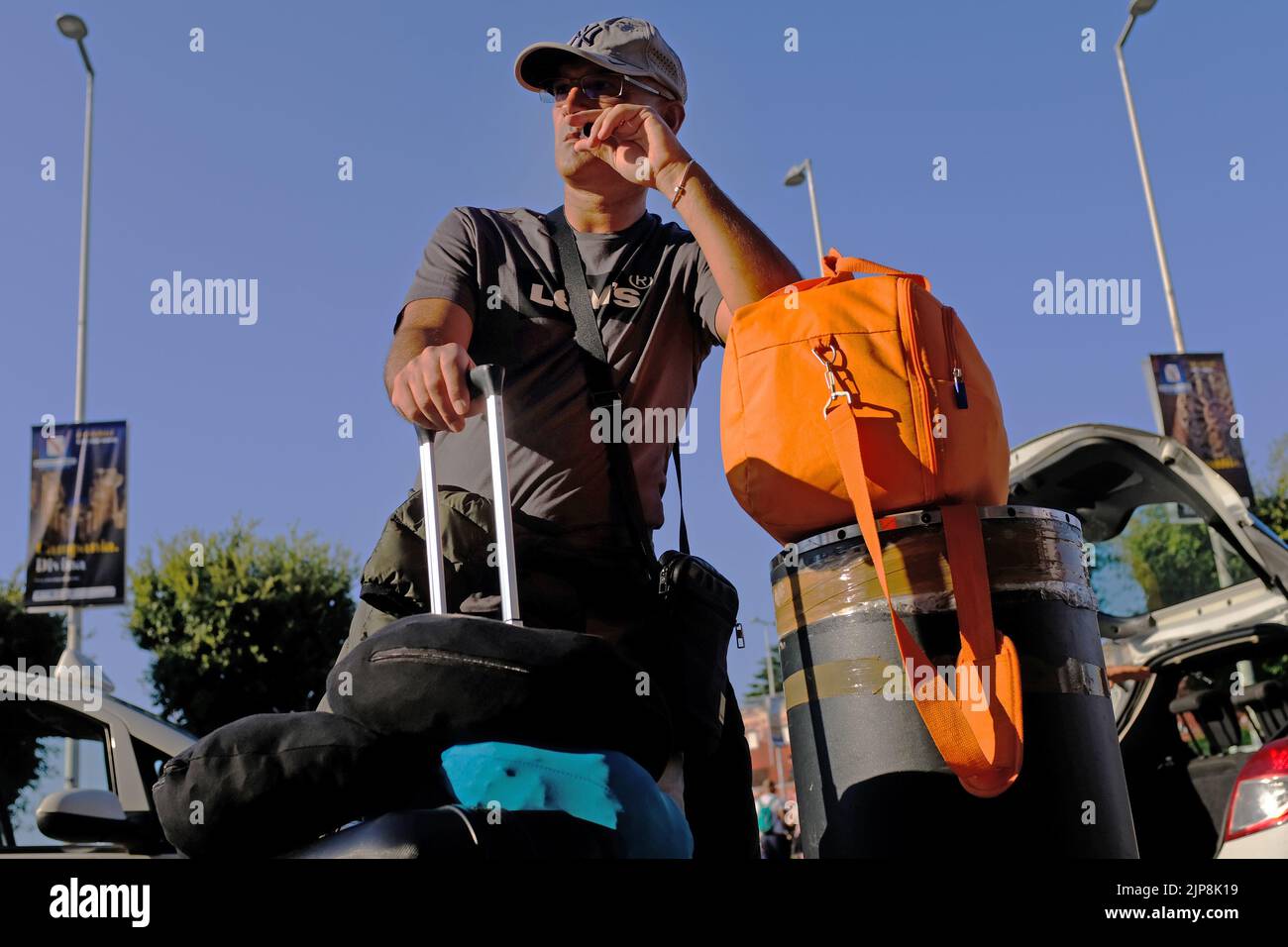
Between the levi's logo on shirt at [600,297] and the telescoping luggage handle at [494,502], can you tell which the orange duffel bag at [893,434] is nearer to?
the levi's logo on shirt at [600,297]

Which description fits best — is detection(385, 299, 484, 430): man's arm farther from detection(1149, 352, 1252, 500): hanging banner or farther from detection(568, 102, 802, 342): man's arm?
detection(1149, 352, 1252, 500): hanging banner

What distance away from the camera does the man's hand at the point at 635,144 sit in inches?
90.7

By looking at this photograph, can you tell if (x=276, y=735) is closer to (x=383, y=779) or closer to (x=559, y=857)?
(x=383, y=779)

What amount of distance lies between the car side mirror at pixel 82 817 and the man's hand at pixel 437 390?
163 cm

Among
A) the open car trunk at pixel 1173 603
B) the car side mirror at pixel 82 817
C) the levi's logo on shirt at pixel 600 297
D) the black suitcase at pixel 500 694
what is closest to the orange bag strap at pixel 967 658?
the levi's logo on shirt at pixel 600 297

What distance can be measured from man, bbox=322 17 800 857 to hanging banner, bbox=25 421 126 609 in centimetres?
1552

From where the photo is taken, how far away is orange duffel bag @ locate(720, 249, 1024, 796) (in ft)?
7.52

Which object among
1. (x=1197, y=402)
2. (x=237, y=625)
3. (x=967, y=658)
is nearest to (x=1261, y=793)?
(x=967, y=658)

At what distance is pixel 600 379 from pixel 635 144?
518mm

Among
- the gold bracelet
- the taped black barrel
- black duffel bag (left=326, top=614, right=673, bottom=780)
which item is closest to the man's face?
the gold bracelet

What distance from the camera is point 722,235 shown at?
2.29m

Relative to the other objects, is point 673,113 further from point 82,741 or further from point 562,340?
point 82,741
